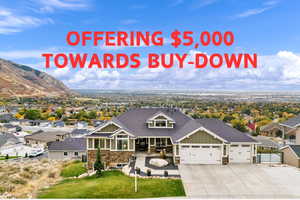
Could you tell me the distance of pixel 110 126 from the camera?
2584cm

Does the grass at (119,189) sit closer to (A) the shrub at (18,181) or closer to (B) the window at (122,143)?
(B) the window at (122,143)

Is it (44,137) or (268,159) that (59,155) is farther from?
(268,159)

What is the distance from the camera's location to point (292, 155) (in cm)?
2255

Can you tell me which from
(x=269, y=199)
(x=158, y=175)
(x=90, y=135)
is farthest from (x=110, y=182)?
(x=269, y=199)

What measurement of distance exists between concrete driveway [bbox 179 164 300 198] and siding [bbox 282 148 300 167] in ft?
2.48

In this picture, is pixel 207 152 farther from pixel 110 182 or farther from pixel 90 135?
pixel 90 135

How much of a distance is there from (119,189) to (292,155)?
16305mm

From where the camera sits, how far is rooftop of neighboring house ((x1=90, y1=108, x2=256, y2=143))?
78.7 ft

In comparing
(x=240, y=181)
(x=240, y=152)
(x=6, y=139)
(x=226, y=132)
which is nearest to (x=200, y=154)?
(x=240, y=152)

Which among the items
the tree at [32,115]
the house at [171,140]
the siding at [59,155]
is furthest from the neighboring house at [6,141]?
the tree at [32,115]

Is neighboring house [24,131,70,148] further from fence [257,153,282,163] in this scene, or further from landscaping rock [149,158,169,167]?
fence [257,153,282,163]

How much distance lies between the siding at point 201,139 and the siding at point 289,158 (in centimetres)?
660

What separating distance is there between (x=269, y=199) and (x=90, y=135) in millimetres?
17159

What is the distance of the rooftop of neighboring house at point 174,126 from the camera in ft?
78.7
